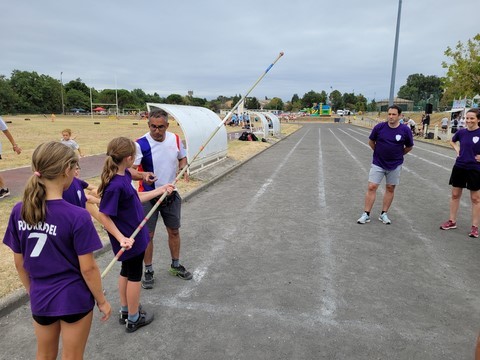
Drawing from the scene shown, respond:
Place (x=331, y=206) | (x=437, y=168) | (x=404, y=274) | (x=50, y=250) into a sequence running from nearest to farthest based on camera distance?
(x=50, y=250), (x=404, y=274), (x=331, y=206), (x=437, y=168)

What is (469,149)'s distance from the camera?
18.0 ft

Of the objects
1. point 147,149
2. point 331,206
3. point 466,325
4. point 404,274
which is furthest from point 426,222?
point 147,149

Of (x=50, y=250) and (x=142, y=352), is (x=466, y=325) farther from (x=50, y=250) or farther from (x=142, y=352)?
(x=50, y=250)

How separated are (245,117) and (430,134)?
15528 mm

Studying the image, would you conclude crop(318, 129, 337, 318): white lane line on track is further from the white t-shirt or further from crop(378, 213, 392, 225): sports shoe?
the white t-shirt

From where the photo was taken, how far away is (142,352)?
283 cm

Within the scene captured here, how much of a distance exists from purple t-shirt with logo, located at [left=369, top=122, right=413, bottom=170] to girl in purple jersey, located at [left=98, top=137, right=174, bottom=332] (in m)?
4.51

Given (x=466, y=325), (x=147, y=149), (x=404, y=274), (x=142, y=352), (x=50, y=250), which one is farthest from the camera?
(x=404, y=274)

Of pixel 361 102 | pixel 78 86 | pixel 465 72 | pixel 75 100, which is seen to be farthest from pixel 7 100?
pixel 361 102

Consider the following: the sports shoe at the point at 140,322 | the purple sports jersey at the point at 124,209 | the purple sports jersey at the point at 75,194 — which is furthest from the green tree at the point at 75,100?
the purple sports jersey at the point at 75,194

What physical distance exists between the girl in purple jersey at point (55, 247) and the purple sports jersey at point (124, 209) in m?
0.76

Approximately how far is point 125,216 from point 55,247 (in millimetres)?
989

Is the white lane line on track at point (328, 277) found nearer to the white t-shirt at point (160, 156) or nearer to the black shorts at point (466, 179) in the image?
the white t-shirt at point (160, 156)

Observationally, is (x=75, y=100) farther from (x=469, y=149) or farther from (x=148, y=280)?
(x=469, y=149)
